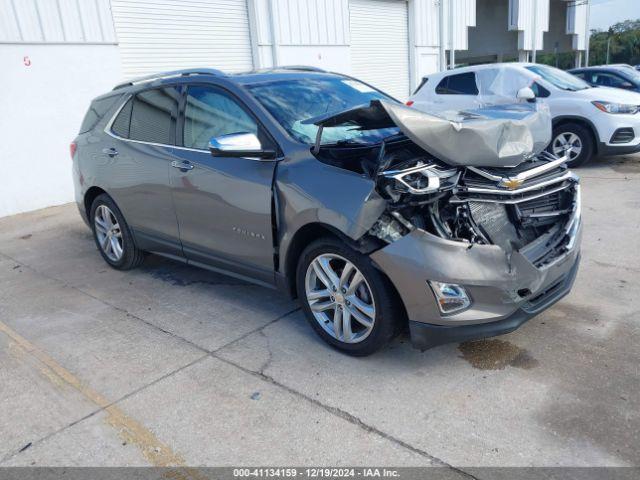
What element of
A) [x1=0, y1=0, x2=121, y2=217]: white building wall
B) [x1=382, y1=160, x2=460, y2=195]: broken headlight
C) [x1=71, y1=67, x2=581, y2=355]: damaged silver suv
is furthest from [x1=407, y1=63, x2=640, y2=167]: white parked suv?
[x1=382, y1=160, x2=460, y2=195]: broken headlight

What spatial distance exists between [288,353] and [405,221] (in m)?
1.29

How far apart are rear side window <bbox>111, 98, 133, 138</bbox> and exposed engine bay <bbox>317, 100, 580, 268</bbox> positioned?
8.11ft

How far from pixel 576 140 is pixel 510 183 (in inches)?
274

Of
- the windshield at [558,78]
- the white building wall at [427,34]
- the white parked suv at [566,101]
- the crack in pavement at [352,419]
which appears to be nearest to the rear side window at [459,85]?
the white parked suv at [566,101]

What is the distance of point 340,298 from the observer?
3508mm

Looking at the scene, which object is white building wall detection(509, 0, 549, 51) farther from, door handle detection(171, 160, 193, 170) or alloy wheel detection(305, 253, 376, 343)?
alloy wheel detection(305, 253, 376, 343)

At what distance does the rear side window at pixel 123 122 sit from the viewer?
517 cm

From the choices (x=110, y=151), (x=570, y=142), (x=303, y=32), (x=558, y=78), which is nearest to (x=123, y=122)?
(x=110, y=151)

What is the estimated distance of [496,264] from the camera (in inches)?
122

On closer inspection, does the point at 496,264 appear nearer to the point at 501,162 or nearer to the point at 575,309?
the point at 501,162

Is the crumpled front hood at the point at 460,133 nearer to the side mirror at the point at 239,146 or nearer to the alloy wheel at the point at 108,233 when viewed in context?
the side mirror at the point at 239,146

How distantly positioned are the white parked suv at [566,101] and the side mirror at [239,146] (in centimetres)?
631

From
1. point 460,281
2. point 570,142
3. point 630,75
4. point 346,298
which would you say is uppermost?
point 630,75

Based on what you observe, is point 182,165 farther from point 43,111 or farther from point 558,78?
point 558,78
